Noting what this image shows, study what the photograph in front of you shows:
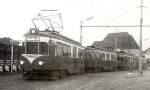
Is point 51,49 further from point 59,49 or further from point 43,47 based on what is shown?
point 59,49

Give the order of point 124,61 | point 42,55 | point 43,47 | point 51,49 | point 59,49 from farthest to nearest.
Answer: point 124,61 < point 59,49 < point 51,49 < point 43,47 < point 42,55

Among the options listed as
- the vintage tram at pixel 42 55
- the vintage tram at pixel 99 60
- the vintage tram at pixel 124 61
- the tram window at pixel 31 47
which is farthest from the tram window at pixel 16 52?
the vintage tram at pixel 124 61

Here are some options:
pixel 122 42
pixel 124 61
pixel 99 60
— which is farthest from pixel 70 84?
pixel 122 42

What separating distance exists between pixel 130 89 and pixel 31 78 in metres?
7.30

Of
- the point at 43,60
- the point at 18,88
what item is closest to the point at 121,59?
the point at 43,60

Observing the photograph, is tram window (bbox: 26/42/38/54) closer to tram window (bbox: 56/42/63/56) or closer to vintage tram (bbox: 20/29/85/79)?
vintage tram (bbox: 20/29/85/79)

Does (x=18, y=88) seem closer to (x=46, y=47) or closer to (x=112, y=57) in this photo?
(x=46, y=47)

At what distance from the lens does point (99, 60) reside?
113 feet

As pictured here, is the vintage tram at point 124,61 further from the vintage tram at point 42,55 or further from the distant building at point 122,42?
the distant building at point 122,42

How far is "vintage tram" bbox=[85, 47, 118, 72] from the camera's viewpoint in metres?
31.8

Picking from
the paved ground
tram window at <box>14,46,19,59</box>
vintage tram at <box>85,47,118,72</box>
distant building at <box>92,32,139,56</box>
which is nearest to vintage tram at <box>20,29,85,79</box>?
the paved ground

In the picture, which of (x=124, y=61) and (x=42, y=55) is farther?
(x=124, y=61)

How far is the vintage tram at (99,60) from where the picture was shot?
3177 cm

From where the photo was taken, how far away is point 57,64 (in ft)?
66.4
